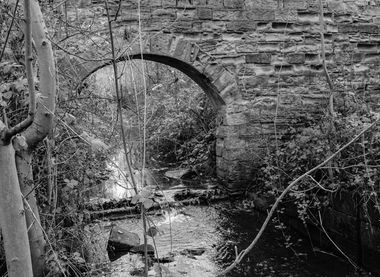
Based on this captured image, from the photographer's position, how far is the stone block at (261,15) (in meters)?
6.10

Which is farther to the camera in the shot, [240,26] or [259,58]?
[259,58]

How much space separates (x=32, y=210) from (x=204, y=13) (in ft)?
13.9

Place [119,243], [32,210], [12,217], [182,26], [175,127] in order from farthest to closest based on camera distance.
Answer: [175,127]
[182,26]
[119,243]
[32,210]
[12,217]

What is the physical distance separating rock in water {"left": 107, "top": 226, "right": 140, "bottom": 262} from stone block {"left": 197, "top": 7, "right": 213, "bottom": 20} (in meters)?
3.20

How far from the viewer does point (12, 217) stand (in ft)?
5.00

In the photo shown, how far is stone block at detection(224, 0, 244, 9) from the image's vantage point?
6.01 meters

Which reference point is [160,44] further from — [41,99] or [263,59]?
[41,99]

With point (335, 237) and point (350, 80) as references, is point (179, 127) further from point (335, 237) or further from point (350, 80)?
point (335, 237)

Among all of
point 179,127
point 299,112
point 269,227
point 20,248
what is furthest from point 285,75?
point 20,248

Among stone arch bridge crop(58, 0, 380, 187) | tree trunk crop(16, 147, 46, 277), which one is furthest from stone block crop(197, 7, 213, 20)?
tree trunk crop(16, 147, 46, 277)

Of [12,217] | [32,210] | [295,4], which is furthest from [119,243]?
[295,4]

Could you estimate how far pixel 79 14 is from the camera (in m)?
5.34

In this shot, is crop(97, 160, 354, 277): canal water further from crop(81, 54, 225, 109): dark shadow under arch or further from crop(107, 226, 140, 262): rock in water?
crop(81, 54, 225, 109): dark shadow under arch

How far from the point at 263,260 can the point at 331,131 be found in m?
1.56
